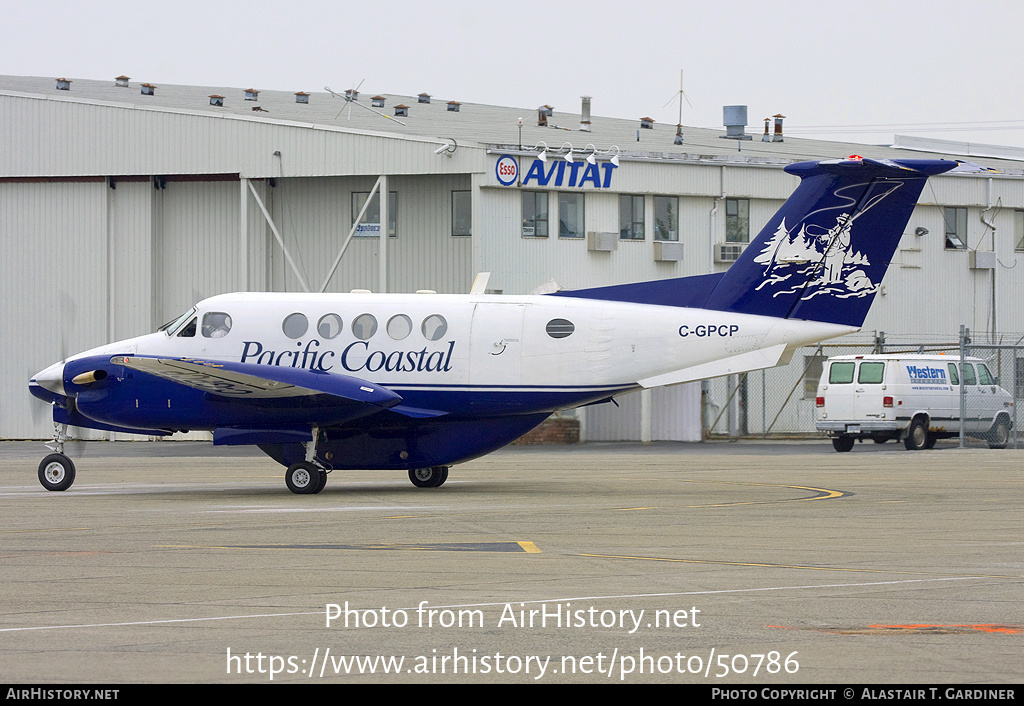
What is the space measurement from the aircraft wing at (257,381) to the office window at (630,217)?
22742 mm

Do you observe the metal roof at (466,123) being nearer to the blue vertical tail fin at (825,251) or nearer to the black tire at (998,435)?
the black tire at (998,435)

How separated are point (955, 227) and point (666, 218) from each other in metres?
11.8

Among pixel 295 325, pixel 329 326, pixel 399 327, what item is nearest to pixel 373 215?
pixel 295 325

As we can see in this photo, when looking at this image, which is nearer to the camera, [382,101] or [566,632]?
[566,632]

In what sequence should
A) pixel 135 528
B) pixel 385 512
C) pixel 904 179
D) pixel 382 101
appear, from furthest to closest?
pixel 382 101, pixel 904 179, pixel 385 512, pixel 135 528

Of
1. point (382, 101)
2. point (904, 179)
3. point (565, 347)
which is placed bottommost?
point (565, 347)

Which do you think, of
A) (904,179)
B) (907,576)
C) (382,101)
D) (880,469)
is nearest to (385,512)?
(907,576)

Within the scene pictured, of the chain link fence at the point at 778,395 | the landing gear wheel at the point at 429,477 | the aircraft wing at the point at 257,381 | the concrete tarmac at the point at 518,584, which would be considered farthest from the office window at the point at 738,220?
the aircraft wing at the point at 257,381

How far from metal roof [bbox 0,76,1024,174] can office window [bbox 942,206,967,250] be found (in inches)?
99.2

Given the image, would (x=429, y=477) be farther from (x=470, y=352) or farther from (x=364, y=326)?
(x=364, y=326)

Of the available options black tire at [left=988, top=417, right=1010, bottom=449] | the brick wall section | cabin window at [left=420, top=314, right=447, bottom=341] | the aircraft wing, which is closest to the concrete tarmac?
the aircraft wing
